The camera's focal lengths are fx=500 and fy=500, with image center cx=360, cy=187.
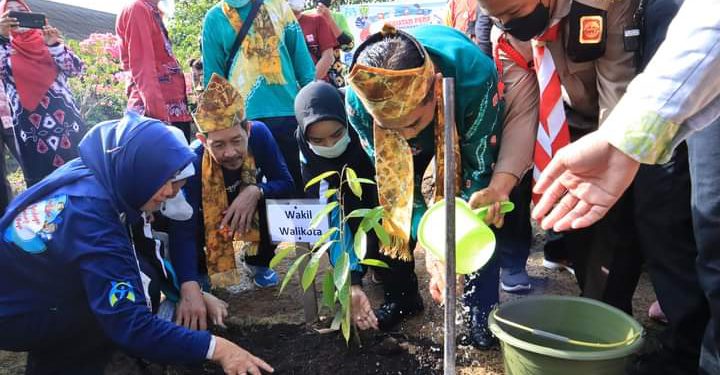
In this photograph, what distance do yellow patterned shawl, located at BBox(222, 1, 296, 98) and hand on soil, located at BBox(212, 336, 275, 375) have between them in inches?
63.6

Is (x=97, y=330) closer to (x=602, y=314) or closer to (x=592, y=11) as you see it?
(x=602, y=314)

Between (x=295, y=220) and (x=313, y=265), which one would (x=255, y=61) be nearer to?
(x=295, y=220)

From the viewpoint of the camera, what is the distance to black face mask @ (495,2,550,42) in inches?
59.5

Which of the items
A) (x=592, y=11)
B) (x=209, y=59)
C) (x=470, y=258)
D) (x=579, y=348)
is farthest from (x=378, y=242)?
(x=209, y=59)

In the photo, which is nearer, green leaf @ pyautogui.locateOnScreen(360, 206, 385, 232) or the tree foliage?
green leaf @ pyautogui.locateOnScreen(360, 206, 385, 232)

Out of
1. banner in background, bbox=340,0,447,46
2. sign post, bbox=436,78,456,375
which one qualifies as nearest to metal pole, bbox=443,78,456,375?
sign post, bbox=436,78,456,375

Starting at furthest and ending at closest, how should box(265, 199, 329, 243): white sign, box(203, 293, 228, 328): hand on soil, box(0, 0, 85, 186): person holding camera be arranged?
1. box(0, 0, 85, 186): person holding camera
2. box(203, 293, 228, 328): hand on soil
3. box(265, 199, 329, 243): white sign

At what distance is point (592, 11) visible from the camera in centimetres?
148

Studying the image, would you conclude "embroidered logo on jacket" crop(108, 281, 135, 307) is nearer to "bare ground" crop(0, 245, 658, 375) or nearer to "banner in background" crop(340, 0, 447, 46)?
"bare ground" crop(0, 245, 658, 375)

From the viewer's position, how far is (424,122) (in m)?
1.65

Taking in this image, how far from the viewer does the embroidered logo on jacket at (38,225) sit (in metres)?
1.47

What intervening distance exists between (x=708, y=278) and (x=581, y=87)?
0.79m

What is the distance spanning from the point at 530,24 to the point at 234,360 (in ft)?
4.58

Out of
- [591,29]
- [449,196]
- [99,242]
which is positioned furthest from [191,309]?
[591,29]
